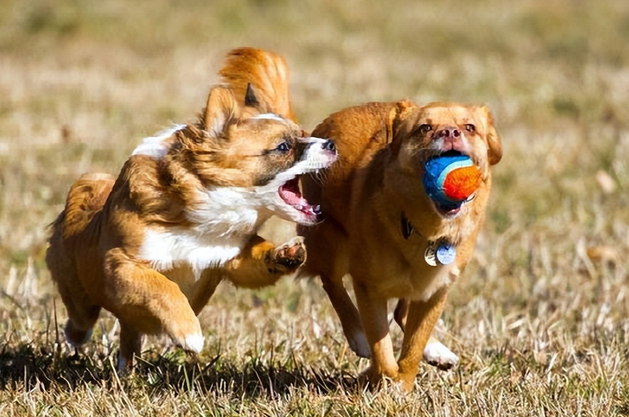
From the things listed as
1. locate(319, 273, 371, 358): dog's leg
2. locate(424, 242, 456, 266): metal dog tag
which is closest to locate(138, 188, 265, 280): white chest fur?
locate(424, 242, 456, 266): metal dog tag

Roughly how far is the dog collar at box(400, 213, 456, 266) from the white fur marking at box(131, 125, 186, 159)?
1047mm

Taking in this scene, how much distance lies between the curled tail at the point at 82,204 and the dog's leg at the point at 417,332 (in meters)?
1.54

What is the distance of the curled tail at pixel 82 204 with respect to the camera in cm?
576

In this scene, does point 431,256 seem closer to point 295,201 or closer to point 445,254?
point 445,254

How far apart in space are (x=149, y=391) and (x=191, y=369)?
413mm

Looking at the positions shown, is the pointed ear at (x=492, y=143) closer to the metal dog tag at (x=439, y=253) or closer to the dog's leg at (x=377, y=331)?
the metal dog tag at (x=439, y=253)

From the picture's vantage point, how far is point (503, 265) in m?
8.27

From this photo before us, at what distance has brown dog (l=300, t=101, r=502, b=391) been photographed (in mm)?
5121

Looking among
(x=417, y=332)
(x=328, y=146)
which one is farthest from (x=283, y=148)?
(x=417, y=332)

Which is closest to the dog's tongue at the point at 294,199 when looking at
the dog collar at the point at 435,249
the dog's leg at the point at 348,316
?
the dog collar at the point at 435,249

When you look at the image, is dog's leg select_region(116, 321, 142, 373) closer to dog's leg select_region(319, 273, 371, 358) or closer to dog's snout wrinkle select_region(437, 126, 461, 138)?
dog's leg select_region(319, 273, 371, 358)

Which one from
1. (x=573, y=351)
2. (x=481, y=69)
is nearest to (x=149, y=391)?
(x=573, y=351)

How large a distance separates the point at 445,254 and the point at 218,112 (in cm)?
112

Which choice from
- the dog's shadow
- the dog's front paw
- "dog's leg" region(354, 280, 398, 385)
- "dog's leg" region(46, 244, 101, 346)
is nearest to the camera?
the dog's front paw
